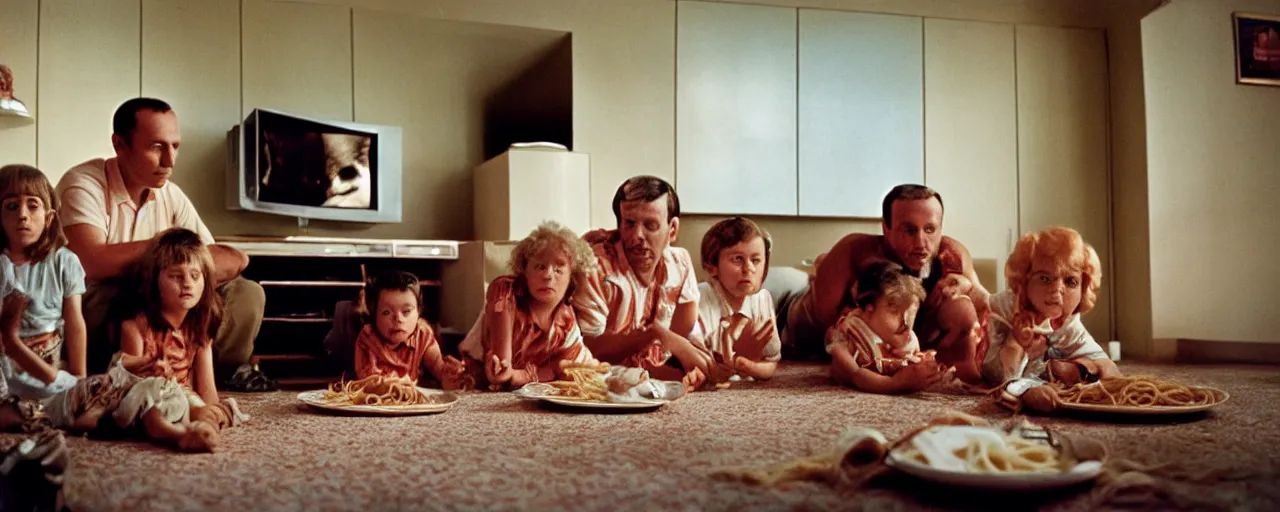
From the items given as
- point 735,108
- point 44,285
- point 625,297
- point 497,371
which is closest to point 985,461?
point 497,371

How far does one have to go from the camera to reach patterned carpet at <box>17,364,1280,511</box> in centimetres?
140

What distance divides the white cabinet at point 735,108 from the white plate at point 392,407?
9.85ft

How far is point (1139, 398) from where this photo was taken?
2.21 meters

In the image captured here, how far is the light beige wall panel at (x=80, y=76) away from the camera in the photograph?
14.0 ft

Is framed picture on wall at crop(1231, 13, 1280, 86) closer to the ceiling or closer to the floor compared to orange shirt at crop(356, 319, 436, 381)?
closer to the ceiling

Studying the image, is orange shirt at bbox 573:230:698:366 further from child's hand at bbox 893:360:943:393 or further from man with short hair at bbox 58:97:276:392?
man with short hair at bbox 58:97:276:392

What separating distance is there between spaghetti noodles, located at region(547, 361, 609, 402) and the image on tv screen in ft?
8.09

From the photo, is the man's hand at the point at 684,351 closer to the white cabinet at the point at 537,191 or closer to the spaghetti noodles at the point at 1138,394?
the spaghetti noodles at the point at 1138,394

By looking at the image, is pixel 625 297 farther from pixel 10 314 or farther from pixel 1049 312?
pixel 10 314

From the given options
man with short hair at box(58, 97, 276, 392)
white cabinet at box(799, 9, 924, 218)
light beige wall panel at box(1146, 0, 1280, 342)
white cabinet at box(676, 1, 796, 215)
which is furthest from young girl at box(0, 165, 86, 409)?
light beige wall panel at box(1146, 0, 1280, 342)

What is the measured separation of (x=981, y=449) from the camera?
1.41 m

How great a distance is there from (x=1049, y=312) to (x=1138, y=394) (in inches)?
15.7

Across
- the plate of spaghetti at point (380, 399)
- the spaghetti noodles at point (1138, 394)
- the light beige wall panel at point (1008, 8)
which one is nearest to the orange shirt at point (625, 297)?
the plate of spaghetti at point (380, 399)

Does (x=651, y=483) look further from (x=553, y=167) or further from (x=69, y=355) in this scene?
(x=553, y=167)
